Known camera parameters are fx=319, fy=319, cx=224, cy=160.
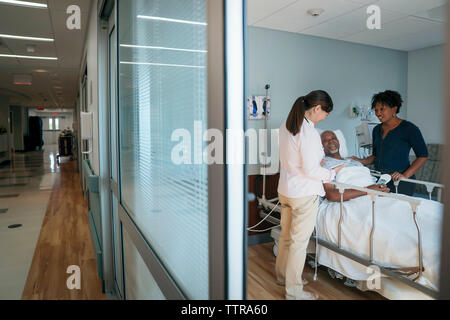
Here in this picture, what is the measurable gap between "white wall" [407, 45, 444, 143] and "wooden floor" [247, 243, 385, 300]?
264 centimetres

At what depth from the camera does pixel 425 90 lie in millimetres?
Answer: 4418

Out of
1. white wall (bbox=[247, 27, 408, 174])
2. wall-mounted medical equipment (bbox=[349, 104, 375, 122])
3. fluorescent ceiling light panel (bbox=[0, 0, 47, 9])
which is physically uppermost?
fluorescent ceiling light panel (bbox=[0, 0, 47, 9])

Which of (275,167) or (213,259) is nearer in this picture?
(213,259)

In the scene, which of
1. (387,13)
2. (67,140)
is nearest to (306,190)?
(387,13)

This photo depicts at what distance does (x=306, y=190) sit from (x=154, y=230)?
1268mm

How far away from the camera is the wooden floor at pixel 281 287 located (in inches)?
99.1

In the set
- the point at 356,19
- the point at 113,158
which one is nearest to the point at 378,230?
the point at 113,158

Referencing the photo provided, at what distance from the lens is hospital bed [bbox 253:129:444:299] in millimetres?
1939

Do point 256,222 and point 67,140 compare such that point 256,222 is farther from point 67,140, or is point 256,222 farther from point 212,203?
point 67,140

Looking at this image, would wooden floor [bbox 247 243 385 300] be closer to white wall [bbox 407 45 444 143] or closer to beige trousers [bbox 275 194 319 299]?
beige trousers [bbox 275 194 319 299]

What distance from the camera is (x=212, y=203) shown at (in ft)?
2.47

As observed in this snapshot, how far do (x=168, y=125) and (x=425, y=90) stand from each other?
14.8 feet

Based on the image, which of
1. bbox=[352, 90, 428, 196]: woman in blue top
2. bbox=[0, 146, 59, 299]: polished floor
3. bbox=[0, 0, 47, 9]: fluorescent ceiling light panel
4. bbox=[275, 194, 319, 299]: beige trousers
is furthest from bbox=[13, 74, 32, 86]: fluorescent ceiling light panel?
bbox=[352, 90, 428, 196]: woman in blue top
